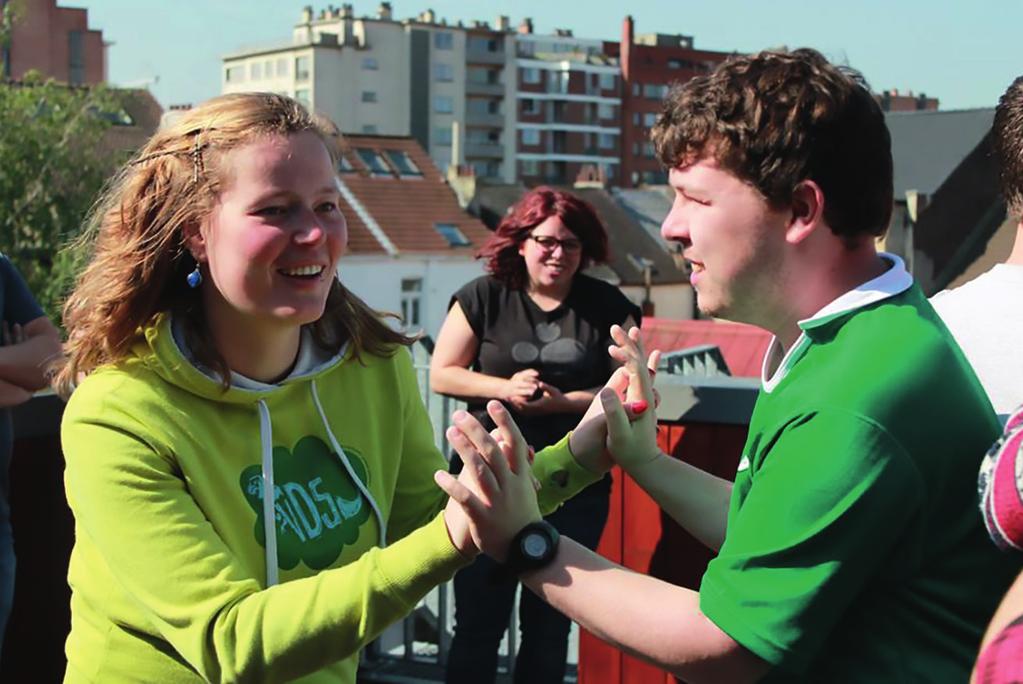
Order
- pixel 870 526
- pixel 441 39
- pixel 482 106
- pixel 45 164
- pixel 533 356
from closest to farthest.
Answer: pixel 870 526 < pixel 533 356 < pixel 45 164 < pixel 441 39 < pixel 482 106

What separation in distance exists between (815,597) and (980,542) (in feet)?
0.80

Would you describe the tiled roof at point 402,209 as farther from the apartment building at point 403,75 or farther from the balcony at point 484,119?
the balcony at point 484,119

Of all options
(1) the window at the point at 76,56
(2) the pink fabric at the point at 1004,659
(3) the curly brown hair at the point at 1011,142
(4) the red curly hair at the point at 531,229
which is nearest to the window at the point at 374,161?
(1) the window at the point at 76,56

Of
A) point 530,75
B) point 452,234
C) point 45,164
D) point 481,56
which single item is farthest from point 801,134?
point 530,75

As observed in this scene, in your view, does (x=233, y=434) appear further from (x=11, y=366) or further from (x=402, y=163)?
(x=402, y=163)

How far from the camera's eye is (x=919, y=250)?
37594mm

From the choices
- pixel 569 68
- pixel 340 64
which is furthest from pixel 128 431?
pixel 569 68

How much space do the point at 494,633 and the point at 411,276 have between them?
144ft

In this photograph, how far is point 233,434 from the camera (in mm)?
2430

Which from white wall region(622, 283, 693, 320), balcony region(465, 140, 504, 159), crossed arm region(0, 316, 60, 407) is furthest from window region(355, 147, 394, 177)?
balcony region(465, 140, 504, 159)

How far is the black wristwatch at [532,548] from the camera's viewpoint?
6.52ft

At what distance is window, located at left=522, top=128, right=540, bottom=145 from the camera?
107938 millimetres

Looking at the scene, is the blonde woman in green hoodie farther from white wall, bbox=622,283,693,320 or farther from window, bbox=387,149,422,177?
white wall, bbox=622,283,693,320

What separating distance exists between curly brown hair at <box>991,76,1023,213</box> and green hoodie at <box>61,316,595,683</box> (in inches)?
42.7
